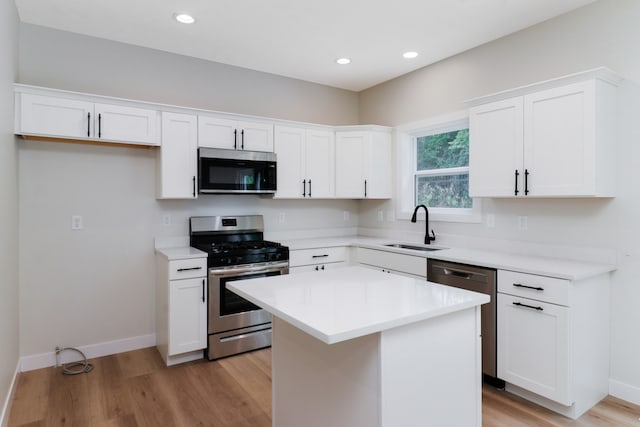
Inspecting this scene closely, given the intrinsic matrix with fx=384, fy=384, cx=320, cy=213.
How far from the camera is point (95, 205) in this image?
3.36 metres

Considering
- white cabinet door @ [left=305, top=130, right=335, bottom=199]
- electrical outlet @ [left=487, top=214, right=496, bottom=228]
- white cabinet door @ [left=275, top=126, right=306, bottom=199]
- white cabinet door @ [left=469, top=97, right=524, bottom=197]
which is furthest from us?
white cabinet door @ [left=305, top=130, right=335, bottom=199]

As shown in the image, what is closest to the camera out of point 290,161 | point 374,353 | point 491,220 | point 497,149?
point 374,353

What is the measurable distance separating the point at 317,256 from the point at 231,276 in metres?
0.94

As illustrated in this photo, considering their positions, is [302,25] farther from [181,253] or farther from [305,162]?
[181,253]

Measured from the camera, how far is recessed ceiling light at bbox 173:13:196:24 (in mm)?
2945

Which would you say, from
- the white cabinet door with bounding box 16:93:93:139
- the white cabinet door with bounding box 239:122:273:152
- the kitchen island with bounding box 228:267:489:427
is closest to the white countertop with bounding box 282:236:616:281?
the kitchen island with bounding box 228:267:489:427

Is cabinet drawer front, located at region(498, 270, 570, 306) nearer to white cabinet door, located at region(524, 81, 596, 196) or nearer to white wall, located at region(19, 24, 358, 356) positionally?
white cabinet door, located at region(524, 81, 596, 196)

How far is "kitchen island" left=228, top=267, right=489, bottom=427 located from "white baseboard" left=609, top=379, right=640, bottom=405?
1513 mm

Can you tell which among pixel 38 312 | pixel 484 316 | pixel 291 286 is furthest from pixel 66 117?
pixel 484 316

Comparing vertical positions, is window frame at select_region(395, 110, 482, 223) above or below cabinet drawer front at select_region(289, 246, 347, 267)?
above

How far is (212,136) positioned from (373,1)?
1800 millimetres

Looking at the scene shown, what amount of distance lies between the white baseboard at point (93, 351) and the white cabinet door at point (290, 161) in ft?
6.19

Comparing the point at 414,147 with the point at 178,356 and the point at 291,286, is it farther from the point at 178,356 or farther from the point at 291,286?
the point at 178,356

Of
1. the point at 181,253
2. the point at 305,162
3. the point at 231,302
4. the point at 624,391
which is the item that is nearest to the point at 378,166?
the point at 305,162
